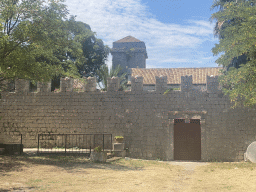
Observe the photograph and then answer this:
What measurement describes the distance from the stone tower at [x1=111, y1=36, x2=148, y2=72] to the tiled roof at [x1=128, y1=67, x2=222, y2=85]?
12879 mm

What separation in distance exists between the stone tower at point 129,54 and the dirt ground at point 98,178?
31391 millimetres

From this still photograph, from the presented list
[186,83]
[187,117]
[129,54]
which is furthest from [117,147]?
[129,54]

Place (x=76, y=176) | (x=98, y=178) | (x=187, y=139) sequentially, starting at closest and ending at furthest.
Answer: (x=98, y=178)
(x=76, y=176)
(x=187, y=139)

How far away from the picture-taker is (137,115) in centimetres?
1330

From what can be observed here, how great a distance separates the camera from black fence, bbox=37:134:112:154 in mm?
13289

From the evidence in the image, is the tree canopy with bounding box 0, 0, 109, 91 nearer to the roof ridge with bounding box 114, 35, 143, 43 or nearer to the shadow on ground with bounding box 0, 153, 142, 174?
the shadow on ground with bounding box 0, 153, 142, 174

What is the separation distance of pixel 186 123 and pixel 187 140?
83 cm

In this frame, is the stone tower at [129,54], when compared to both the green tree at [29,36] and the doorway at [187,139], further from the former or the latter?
the green tree at [29,36]

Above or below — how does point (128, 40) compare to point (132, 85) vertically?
above

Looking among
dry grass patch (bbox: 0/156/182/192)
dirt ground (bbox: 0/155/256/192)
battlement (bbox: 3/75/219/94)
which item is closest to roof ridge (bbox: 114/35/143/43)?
battlement (bbox: 3/75/219/94)

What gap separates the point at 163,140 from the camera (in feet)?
42.6

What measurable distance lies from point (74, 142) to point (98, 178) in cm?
584

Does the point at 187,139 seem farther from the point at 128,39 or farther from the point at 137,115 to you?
the point at 128,39

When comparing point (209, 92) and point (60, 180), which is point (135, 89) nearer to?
point (209, 92)
